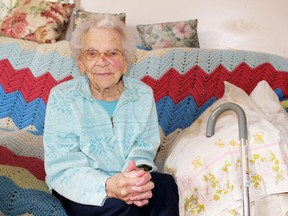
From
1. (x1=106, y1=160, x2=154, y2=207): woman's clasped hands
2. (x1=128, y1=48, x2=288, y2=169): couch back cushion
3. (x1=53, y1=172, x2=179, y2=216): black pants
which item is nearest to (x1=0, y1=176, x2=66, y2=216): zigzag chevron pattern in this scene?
(x1=53, y1=172, x2=179, y2=216): black pants

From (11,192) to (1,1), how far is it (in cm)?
161

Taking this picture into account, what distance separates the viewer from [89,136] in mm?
1334

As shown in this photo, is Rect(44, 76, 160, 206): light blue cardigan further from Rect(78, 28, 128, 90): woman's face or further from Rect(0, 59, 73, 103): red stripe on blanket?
Rect(0, 59, 73, 103): red stripe on blanket

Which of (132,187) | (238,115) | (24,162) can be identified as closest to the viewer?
(132,187)

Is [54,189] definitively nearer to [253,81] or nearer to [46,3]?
[253,81]

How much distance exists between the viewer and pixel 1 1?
2.41m

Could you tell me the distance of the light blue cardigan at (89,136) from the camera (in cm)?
124

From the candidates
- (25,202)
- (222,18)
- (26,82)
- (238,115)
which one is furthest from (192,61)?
(25,202)

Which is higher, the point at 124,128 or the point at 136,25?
the point at 136,25

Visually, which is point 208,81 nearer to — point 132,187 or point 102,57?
point 102,57

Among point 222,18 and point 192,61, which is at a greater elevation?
point 222,18

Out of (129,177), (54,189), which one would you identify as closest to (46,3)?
(54,189)

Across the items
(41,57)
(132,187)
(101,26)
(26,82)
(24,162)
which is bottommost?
(24,162)

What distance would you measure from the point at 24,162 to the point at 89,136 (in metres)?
0.38
